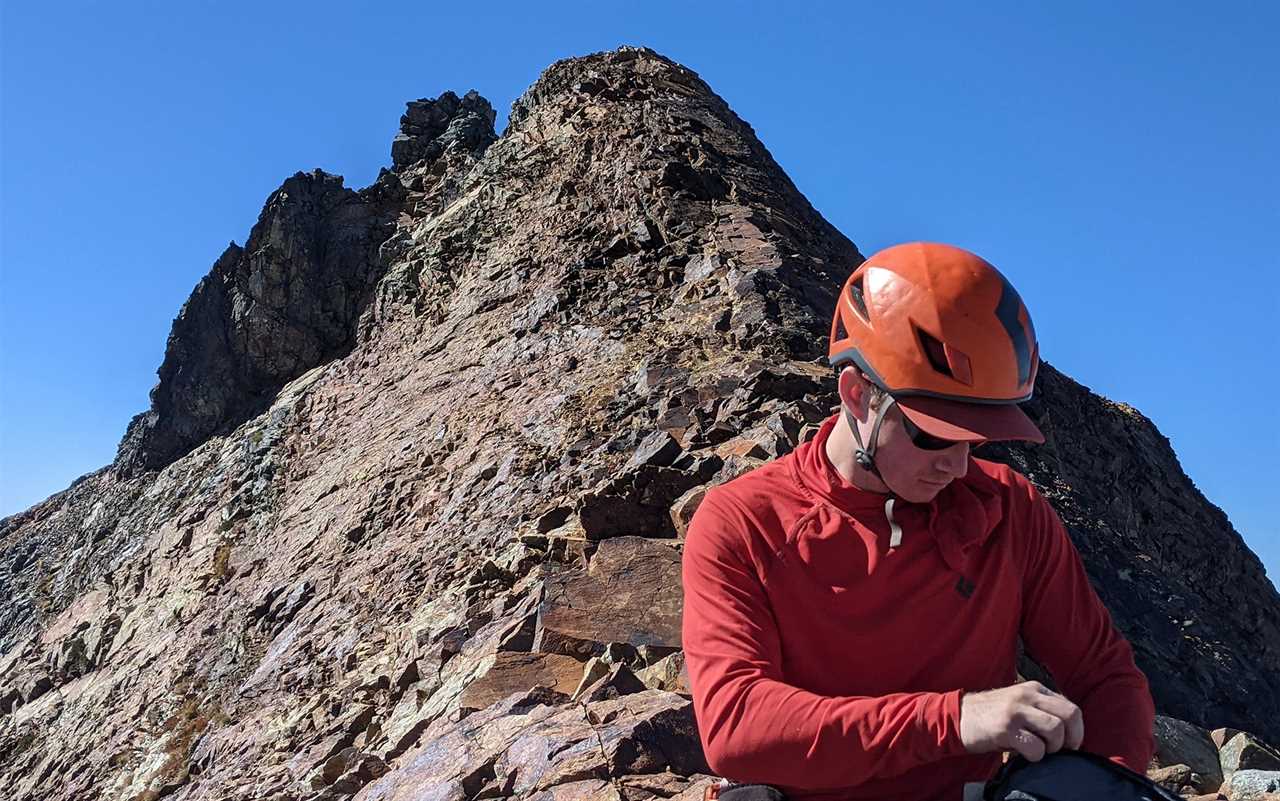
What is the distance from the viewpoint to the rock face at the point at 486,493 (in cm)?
672

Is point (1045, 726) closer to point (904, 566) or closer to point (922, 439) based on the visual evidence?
point (904, 566)

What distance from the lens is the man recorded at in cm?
288

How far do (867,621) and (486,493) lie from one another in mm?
7368

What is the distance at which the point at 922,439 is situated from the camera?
118 inches

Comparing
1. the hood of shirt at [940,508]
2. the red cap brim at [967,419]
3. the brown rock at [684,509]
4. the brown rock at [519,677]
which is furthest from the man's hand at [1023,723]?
the brown rock at [684,509]

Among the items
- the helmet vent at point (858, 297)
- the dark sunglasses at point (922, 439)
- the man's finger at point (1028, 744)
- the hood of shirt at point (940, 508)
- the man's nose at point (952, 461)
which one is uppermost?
the helmet vent at point (858, 297)

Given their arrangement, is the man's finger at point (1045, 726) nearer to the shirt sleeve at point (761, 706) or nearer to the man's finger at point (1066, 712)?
the man's finger at point (1066, 712)

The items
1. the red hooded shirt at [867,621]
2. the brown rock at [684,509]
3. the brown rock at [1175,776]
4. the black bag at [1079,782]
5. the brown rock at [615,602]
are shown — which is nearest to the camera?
the black bag at [1079,782]

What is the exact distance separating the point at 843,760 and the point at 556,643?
13.6 ft

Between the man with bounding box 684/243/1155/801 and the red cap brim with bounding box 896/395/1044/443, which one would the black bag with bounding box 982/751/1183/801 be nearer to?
the man with bounding box 684/243/1155/801

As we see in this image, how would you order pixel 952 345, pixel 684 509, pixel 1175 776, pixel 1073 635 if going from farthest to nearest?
pixel 684 509, pixel 1175 776, pixel 1073 635, pixel 952 345

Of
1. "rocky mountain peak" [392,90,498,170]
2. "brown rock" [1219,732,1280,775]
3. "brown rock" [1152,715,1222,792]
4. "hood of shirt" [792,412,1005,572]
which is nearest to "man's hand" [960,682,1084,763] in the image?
"hood of shirt" [792,412,1005,572]

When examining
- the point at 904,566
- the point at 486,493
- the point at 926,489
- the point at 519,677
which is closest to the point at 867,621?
the point at 904,566

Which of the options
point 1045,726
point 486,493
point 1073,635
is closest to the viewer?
point 1045,726
